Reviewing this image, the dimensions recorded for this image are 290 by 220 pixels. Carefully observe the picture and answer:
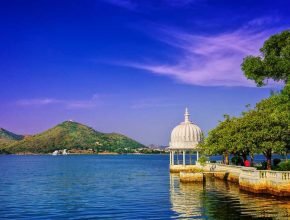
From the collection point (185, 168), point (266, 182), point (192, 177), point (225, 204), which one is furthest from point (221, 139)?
point (225, 204)

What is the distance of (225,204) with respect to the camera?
144 ft

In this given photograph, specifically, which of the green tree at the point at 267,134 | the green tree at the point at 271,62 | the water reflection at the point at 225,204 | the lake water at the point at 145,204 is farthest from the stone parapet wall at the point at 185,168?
the green tree at the point at 271,62

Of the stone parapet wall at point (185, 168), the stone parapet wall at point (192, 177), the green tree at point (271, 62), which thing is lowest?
the stone parapet wall at point (192, 177)

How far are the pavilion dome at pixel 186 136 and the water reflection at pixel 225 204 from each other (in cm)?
3354

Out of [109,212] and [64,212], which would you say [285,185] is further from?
[64,212]

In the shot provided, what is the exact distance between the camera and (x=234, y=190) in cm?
5562

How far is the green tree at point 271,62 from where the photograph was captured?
4272 cm

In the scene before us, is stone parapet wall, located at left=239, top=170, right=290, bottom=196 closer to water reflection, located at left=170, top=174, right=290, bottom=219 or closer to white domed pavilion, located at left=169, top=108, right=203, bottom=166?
water reflection, located at left=170, top=174, right=290, bottom=219

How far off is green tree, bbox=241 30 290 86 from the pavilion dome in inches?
1864

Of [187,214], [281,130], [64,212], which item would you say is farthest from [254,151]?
[64,212]

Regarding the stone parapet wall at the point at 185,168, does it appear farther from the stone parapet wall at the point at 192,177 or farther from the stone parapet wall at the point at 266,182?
the stone parapet wall at the point at 266,182

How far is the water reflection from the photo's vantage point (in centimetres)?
3738

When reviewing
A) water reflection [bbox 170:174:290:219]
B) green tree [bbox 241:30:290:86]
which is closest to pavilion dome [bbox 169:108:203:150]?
water reflection [bbox 170:174:290:219]

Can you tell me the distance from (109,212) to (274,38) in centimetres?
2282
